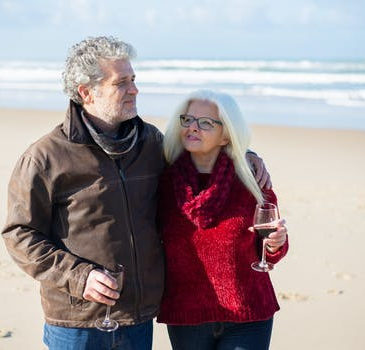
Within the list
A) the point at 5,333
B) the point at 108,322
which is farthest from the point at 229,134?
the point at 5,333

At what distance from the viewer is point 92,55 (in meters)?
3.33

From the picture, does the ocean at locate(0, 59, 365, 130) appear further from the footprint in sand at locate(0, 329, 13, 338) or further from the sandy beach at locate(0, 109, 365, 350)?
the footprint in sand at locate(0, 329, 13, 338)

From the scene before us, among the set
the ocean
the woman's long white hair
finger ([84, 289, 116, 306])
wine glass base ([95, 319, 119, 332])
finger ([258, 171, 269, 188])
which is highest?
the woman's long white hair

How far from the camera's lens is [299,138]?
1443 centimetres

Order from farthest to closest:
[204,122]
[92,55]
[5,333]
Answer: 1. [5,333]
2. [204,122]
3. [92,55]

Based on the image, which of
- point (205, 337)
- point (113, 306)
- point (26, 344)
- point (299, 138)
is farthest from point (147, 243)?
point (299, 138)

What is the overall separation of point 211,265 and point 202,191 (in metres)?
0.38

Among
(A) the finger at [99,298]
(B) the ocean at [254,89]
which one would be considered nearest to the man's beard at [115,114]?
(A) the finger at [99,298]

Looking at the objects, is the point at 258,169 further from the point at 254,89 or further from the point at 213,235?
the point at 254,89

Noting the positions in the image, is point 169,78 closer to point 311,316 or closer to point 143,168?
point 311,316

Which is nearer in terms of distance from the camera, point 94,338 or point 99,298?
point 99,298

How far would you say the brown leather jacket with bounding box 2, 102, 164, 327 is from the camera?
329 centimetres

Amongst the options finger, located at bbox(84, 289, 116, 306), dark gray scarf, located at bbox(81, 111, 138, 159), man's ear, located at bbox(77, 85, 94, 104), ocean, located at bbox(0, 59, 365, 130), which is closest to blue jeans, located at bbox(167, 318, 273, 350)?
finger, located at bbox(84, 289, 116, 306)

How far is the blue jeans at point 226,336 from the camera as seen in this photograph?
12.1ft
